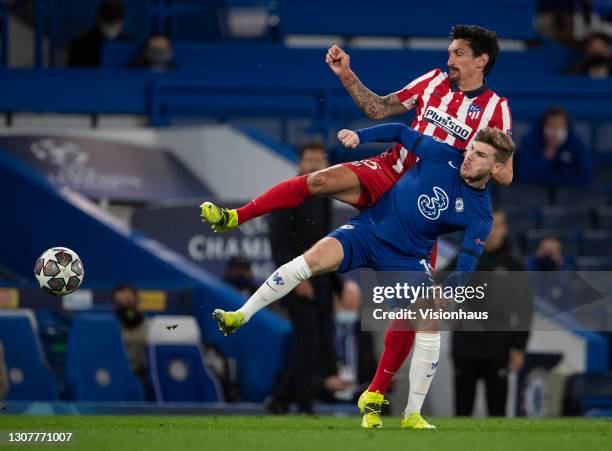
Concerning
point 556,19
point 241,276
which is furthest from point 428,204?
point 556,19

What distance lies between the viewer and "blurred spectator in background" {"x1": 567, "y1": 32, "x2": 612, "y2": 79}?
15102mm

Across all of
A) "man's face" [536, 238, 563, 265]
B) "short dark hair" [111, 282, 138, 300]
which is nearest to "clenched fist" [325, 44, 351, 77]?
"short dark hair" [111, 282, 138, 300]

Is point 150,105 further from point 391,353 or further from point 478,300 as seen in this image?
point 391,353

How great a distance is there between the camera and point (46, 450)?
263 inches

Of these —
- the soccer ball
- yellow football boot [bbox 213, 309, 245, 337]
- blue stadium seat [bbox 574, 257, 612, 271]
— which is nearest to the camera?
yellow football boot [bbox 213, 309, 245, 337]

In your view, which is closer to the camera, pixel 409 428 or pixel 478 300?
pixel 409 428

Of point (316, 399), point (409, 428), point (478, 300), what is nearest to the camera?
point (409, 428)

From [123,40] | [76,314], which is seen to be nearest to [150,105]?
[123,40]

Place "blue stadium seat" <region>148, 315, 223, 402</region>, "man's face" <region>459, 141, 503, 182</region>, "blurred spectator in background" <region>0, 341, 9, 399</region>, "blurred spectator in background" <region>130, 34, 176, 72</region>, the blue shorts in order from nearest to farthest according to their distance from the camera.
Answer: "man's face" <region>459, 141, 503, 182</region>
the blue shorts
"blurred spectator in background" <region>0, 341, 9, 399</region>
"blue stadium seat" <region>148, 315, 223, 402</region>
"blurred spectator in background" <region>130, 34, 176, 72</region>

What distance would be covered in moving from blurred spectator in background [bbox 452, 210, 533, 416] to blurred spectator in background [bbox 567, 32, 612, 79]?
14.3 feet

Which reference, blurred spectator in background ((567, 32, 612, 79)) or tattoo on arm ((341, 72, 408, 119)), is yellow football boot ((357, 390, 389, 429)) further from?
blurred spectator in background ((567, 32, 612, 79))

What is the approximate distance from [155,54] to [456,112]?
6.26 meters

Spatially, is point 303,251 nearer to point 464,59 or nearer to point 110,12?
point 464,59

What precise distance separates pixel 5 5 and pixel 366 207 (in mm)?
7006
